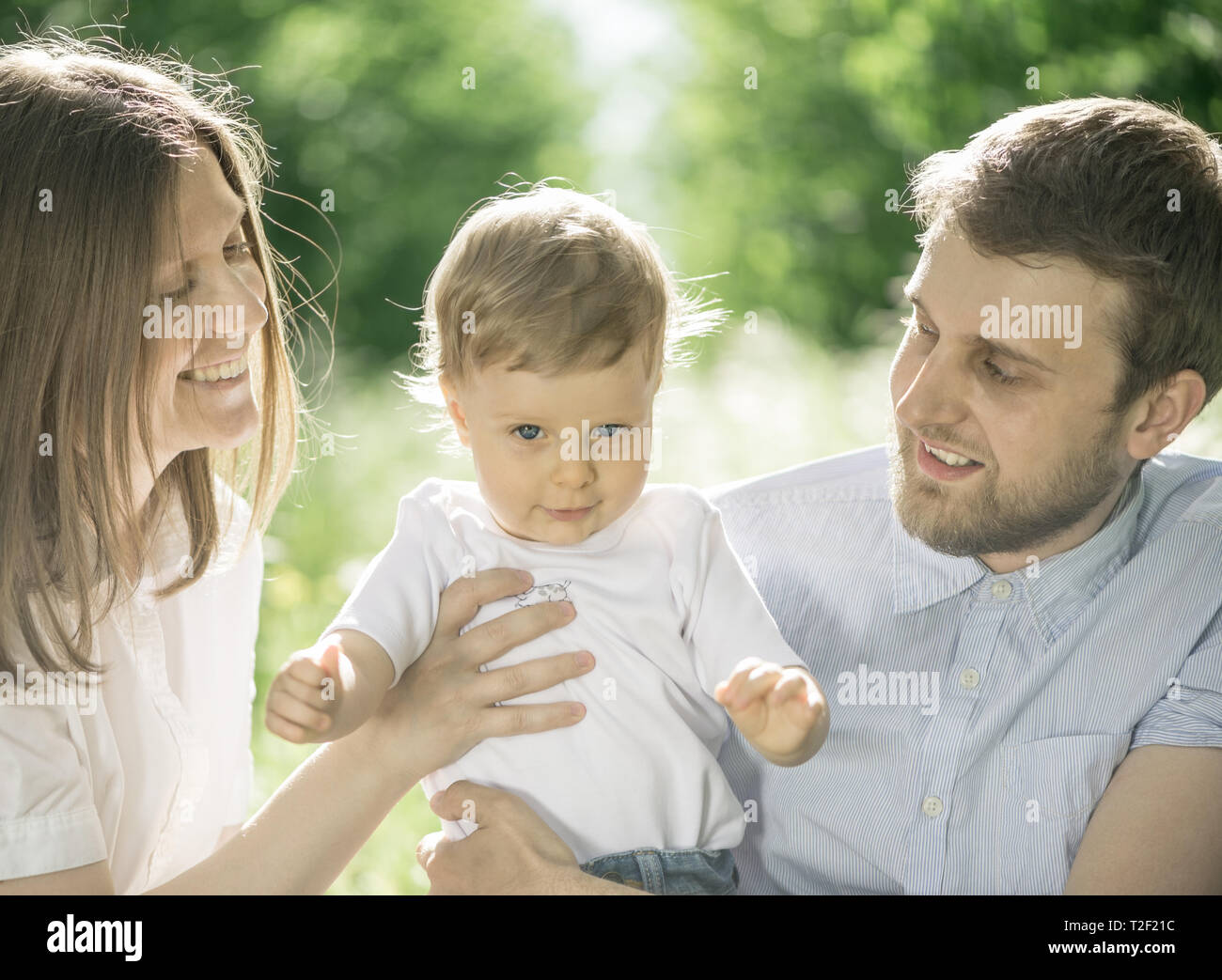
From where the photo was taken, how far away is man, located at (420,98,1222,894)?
1783 mm

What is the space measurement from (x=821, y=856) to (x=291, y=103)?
10229 mm

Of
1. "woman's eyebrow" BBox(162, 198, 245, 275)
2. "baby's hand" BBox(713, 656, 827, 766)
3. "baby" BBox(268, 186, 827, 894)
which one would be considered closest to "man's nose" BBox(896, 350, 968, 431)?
"baby" BBox(268, 186, 827, 894)

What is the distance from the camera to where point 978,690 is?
1.90 meters

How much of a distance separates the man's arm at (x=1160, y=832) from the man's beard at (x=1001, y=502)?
14.9 inches

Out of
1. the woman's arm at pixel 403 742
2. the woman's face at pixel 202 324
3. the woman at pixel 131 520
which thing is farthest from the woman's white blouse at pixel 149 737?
the woman's face at pixel 202 324

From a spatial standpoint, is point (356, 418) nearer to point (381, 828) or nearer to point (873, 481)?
point (381, 828)

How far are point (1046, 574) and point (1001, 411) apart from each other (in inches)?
10.7

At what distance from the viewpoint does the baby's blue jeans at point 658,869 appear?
1.75 metres

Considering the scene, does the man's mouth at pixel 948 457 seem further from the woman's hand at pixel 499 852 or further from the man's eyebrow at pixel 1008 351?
the woman's hand at pixel 499 852

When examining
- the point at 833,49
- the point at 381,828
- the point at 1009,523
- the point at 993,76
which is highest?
the point at 833,49

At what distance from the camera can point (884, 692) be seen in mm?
1957

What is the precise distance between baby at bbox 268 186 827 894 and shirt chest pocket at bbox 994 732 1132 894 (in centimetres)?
40
